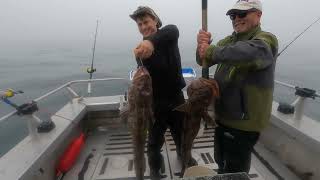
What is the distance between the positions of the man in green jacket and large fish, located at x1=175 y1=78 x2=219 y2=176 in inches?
7.4

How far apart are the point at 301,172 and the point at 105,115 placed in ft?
13.2

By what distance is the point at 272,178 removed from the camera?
455 centimetres

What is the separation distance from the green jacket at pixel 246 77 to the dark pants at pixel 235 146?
0.10 meters

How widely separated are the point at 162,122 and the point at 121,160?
1.65 m

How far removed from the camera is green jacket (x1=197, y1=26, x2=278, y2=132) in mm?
2545

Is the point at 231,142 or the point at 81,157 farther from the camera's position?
the point at 81,157

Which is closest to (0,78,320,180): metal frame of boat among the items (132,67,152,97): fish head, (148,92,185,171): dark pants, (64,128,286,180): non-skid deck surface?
(64,128,286,180): non-skid deck surface

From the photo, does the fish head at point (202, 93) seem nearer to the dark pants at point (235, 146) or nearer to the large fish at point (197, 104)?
the large fish at point (197, 104)

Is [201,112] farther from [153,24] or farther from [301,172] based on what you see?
[301,172]

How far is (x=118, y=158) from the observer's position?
17.7 ft

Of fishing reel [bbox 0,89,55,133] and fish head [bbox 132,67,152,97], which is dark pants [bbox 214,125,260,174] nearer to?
fish head [bbox 132,67,152,97]

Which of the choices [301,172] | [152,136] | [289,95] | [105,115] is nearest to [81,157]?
[105,115]

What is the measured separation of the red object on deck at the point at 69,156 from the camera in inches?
189


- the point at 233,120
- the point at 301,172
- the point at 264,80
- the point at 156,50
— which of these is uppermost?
the point at 156,50
